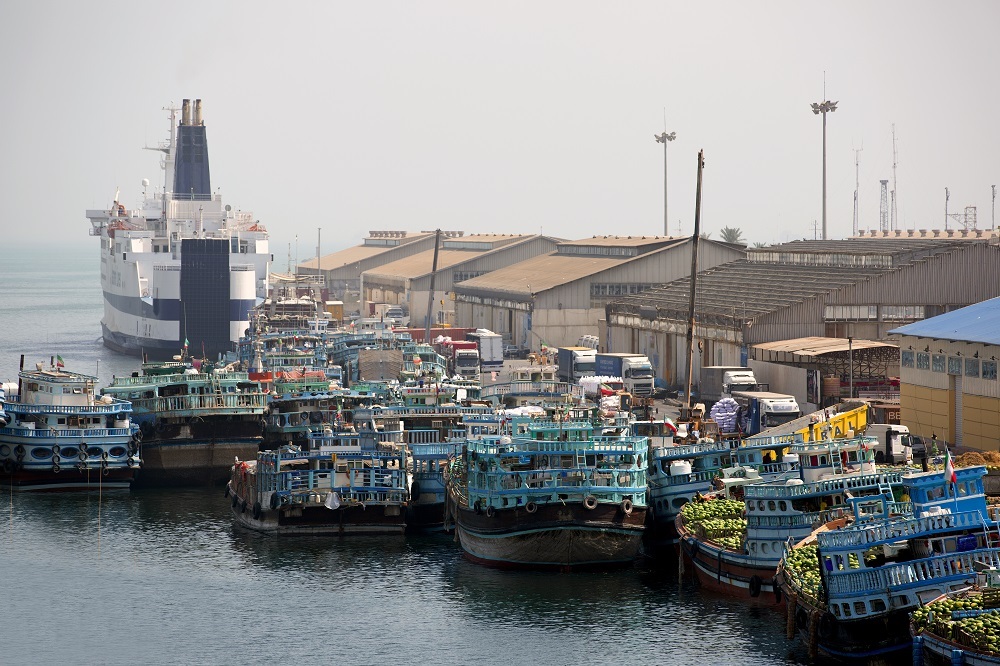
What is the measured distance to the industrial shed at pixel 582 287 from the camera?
4373 inches

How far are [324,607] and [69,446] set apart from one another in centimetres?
2297

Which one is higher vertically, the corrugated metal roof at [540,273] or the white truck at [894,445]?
the corrugated metal roof at [540,273]

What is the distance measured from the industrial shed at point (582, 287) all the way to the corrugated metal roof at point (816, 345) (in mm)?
31730

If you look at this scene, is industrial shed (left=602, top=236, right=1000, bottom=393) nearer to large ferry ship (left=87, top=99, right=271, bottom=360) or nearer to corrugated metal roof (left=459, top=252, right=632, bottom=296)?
corrugated metal roof (left=459, top=252, right=632, bottom=296)

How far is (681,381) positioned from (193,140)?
85.0m

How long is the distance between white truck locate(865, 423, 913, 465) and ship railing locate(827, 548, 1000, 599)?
61.7 feet

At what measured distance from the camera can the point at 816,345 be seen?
2992 inches

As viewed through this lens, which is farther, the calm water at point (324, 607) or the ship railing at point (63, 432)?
the ship railing at point (63, 432)

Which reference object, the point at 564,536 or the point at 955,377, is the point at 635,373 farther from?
the point at 564,536

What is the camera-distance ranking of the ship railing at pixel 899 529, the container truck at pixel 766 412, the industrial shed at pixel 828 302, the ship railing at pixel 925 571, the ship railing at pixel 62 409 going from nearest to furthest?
1. the ship railing at pixel 925 571
2. the ship railing at pixel 899 529
3. the ship railing at pixel 62 409
4. the container truck at pixel 766 412
5. the industrial shed at pixel 828 302

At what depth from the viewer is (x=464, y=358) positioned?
9500cm

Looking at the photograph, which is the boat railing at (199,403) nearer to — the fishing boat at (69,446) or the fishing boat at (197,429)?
the fishing boat at (197,429)

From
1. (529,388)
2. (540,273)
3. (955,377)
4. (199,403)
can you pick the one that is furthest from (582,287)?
(955,377)

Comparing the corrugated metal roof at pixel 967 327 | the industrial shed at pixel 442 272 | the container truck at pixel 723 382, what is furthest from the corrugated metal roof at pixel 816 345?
the industrial shed at pixel 442 272
